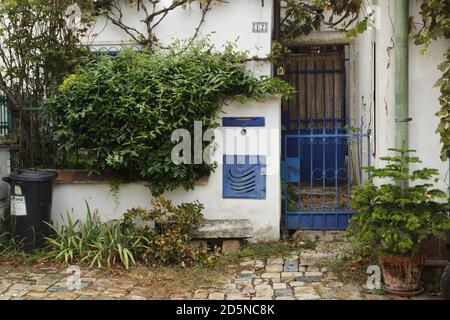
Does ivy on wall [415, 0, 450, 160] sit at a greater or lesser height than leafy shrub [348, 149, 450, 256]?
greater

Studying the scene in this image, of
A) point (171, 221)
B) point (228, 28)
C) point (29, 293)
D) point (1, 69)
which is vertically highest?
point (228, 28)

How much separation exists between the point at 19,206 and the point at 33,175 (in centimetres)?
44

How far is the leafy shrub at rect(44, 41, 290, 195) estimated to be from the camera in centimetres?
666

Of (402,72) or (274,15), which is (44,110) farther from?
(402,72)

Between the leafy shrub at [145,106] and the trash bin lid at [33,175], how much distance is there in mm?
399

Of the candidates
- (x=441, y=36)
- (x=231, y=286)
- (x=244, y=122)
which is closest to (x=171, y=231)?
(x=231, y=286)

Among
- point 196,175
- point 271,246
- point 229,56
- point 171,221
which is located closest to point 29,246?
point 171,221

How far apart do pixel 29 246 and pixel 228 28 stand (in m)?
4.00

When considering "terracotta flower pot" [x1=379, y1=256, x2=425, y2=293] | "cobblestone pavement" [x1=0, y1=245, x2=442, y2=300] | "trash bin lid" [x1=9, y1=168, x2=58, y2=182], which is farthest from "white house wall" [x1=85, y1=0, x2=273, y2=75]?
"terracotta flower pot" [x1=379, y1=256, x2=425, y2=293]

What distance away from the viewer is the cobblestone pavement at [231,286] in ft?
17.5

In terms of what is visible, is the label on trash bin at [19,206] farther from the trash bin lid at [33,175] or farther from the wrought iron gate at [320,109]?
the wrought iron gate at [320,109]

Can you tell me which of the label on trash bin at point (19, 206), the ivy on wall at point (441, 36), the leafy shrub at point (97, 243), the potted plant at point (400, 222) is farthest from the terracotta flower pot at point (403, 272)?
the label on trash bin at point (19, 206)

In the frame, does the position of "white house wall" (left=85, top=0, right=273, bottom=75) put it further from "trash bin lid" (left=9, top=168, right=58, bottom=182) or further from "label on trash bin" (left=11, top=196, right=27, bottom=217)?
"label on trash bin" (left=11, top=196, right=27, bottom=217)

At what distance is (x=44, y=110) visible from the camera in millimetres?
7023
